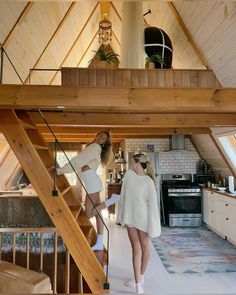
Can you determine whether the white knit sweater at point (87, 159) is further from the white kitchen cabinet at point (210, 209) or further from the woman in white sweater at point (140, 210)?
the white kitchen cabinet at point (210, 209)

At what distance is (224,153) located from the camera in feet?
18.2

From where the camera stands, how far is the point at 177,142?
676 centimetres

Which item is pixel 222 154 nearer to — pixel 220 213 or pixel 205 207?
pixel 220 213

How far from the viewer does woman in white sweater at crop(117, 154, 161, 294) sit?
2.99 metres

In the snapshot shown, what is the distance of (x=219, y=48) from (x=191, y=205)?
4.04 meters

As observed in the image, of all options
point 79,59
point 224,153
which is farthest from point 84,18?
point 224,153

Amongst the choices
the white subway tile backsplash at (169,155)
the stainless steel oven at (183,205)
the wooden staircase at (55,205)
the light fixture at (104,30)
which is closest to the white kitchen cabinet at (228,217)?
the stainless steel oven at (183,205)

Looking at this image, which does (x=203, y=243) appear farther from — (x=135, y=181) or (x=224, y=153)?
(x=135, y=181)

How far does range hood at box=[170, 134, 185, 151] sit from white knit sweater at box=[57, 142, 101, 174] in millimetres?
3889

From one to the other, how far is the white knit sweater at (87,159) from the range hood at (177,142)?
3889 mm

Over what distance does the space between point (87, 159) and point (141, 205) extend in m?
0.84

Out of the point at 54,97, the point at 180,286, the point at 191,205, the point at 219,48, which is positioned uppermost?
the point at 219,48

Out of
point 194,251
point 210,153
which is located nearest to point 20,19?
point 194,251

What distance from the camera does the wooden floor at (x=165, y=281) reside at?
3172mm
